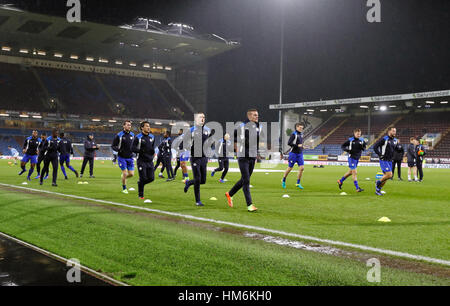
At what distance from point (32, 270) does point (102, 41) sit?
56442mm

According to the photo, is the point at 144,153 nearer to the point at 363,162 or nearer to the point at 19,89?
the point at 363,162

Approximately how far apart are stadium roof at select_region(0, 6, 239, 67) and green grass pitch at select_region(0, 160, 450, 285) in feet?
137

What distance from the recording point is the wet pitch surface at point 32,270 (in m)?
3.94

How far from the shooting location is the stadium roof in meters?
48.1

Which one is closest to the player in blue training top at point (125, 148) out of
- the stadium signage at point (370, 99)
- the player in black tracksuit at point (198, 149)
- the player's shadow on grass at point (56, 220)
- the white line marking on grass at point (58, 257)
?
the player in black tracksuit at point (198, 149)

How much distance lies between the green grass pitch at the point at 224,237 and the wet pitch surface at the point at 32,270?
0.89 feet

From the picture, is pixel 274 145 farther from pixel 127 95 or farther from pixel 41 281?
pixel 41 281

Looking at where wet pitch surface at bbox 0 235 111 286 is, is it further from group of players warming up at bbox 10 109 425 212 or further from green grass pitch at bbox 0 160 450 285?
group of players warming up at bbox 10 109 425 212

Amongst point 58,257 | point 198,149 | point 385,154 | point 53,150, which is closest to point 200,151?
point 198,149

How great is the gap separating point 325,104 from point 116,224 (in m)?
44.1

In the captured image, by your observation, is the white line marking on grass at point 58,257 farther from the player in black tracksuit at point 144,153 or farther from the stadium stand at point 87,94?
the stadium stand at point 87,94

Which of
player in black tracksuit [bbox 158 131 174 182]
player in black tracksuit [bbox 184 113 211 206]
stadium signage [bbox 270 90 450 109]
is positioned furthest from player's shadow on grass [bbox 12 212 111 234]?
stadium signage [bbox 270 90 450 109]

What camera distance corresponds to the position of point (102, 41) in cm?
5597
